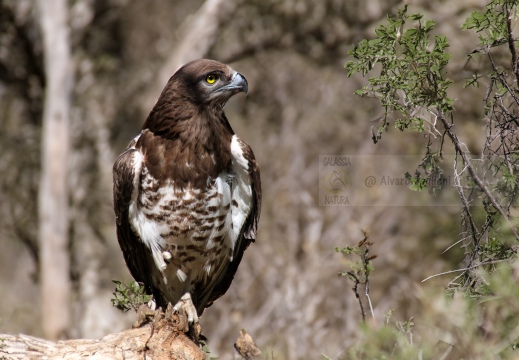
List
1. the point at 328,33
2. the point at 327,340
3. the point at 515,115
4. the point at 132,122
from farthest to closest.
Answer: the point at 132,122 < the point at 328,33 < the point at 327,340 < the point at 515,115

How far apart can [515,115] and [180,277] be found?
262 centimetres

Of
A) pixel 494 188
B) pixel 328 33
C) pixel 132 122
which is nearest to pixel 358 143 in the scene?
pixel 328 33

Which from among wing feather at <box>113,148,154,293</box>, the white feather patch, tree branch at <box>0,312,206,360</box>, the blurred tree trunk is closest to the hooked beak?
the white feather patch

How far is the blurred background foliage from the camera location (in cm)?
980

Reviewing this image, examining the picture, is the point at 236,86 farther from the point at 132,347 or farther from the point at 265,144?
the point at 265,144

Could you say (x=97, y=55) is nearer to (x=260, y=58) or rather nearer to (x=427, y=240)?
(x=260, y=58)

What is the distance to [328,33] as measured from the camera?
12938 mm

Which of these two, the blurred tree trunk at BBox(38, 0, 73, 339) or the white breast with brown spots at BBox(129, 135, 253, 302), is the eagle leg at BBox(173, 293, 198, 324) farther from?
the blurred tree trunk at BBox(38, 0, 73, 339)

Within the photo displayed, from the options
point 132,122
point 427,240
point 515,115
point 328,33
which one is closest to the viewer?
point 515,115

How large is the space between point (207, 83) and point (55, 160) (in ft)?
26.1

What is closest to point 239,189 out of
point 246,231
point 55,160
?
point 246,231

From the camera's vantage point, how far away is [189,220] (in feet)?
18.2

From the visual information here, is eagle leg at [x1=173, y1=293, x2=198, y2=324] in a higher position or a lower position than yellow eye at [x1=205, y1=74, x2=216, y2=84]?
lower

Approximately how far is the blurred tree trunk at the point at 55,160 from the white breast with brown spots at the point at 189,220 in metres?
7.40
